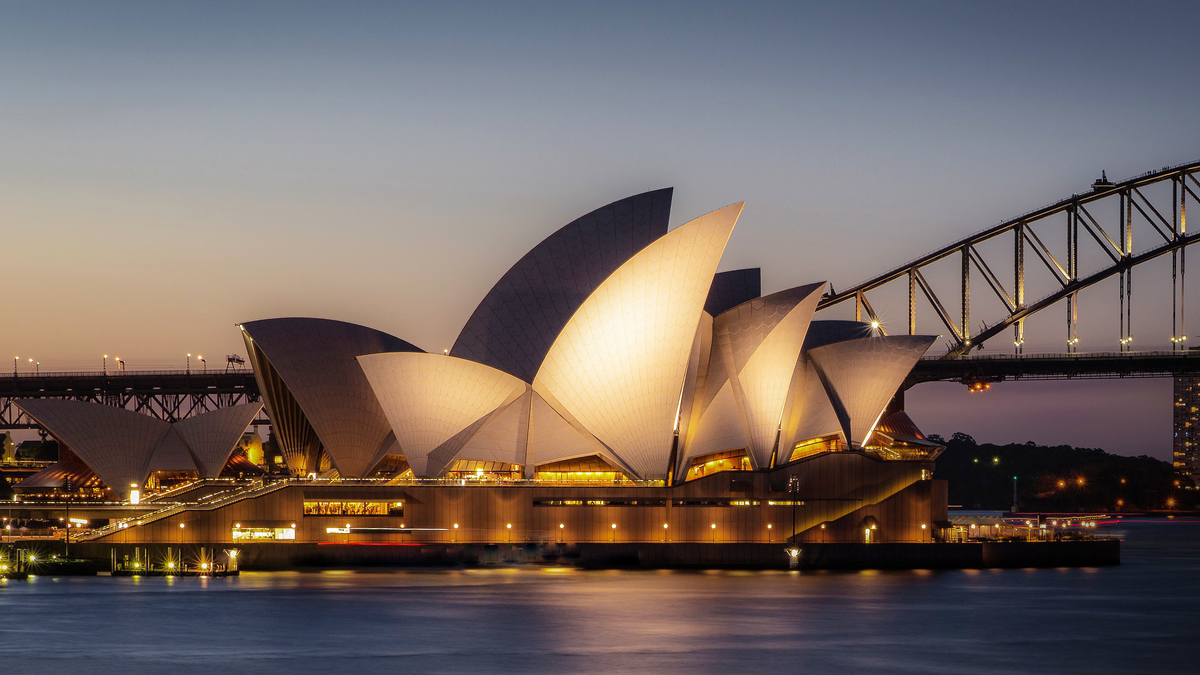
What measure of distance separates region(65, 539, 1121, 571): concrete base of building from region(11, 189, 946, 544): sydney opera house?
1.51 m

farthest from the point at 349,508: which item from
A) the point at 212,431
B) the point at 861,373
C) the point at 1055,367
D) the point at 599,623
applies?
the point at 1055,367

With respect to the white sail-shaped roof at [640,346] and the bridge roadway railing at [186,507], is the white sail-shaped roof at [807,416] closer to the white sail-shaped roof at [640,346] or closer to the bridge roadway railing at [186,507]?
the white sail-shaped roof at [640,346]

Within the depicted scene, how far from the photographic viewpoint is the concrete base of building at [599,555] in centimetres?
7188

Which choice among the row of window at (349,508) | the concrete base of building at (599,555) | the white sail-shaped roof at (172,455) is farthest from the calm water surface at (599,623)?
the white sail-shaped roof at (172,455)

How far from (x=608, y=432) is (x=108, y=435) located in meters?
36.8

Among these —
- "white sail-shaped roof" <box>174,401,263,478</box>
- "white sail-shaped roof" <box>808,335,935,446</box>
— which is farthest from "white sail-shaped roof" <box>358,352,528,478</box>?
"white sail-shaped roof" <box>174,401,263,478</box>

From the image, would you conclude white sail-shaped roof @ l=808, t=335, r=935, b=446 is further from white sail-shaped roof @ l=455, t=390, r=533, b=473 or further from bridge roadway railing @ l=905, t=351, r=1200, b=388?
bridge roadway railing @ l=905, t=351, r=1200, b=388

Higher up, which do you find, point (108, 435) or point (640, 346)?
point (640, 346)

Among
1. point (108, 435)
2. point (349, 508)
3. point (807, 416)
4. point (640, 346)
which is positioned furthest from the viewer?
point (108, 435)

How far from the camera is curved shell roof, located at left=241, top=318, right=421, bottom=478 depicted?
7794 cm

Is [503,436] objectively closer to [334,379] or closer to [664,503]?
[664,503]

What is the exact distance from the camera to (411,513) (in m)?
74.1

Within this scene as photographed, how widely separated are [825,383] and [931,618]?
23.5m

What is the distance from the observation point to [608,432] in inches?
2891
